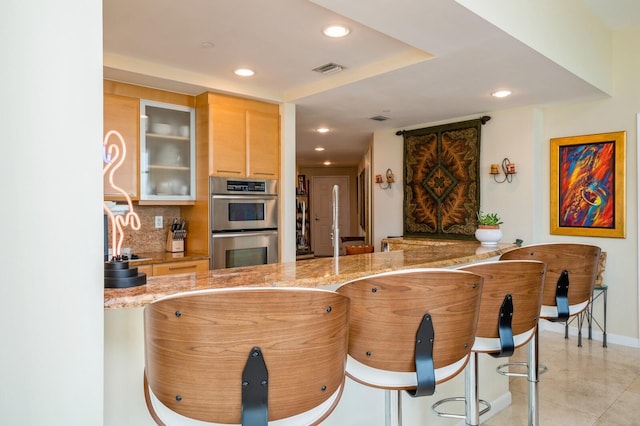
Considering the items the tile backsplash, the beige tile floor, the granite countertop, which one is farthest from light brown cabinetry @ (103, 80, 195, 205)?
the beige tile floor

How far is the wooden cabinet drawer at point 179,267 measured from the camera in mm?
3559

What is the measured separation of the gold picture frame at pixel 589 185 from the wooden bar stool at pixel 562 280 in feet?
7.66

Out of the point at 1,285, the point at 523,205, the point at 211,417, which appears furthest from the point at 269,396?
the point at 523,205

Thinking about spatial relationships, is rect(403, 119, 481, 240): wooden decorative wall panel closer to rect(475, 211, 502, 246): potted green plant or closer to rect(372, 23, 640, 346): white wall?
rect(372, 23, 640, 346): white wall

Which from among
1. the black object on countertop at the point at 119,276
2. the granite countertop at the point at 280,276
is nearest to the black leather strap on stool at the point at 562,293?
the granite countertop at the point at 280,276

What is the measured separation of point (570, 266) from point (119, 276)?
81.1 inches

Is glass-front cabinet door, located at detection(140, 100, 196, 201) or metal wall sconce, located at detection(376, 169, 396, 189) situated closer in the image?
glass-front cabinet door, located at detection(140, 100, 196, 201)

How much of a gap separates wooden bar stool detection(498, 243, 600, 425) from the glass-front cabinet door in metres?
2.91

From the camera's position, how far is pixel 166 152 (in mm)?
3916

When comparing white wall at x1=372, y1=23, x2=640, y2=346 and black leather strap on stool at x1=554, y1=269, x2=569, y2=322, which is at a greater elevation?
white wall at x1=372, y1=23, x2=640, y2=346

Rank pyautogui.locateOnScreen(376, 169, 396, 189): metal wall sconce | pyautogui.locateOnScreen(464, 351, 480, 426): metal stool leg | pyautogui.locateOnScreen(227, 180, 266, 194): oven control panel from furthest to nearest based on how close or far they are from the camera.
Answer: pyautogui.locateOnScreen(376, 169, 396, 189): metal wall sconce, pyautogui.locateOnScreen(227, 180, 266, 194): oven control panel, pyautogui.locateOnScreen(464, 351, 480, 426): metal stool leg

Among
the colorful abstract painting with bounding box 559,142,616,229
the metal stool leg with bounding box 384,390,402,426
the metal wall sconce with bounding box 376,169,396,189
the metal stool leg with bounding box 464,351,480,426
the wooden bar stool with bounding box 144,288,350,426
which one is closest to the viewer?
the wooden bar stool with bounding box 144,288,350,426

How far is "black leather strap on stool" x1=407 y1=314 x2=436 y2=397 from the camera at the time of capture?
1.29 meters

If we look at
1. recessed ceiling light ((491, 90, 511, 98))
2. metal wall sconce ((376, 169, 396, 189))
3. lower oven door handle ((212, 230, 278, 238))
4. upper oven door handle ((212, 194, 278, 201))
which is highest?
recessed ceiling light ((491, 90, 511, 98))
